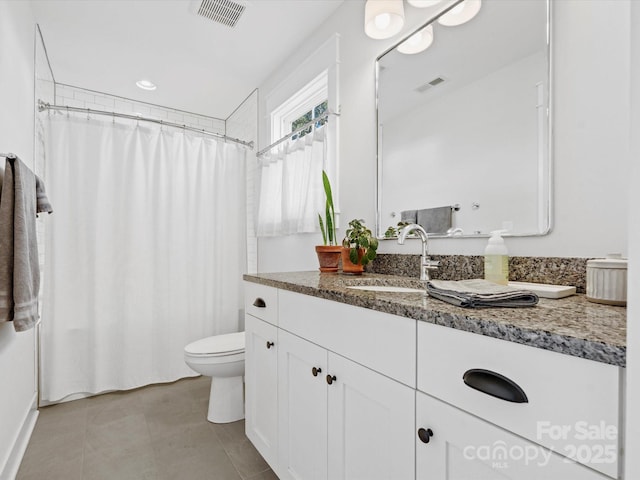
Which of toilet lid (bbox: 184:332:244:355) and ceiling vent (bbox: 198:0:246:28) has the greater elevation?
ceiling vent (bbox: 198:0:246:28)

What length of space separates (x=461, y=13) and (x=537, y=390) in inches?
56.9

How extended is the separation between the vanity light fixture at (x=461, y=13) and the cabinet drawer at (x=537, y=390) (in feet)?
4.27

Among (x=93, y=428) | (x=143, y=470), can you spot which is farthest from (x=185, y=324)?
(x=143, y=470)

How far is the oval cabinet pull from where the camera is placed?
1.84 ft

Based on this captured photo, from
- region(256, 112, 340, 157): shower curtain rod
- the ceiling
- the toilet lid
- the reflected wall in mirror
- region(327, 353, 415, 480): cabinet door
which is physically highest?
the ceiling

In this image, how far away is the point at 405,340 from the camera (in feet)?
2.59

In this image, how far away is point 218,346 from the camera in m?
2.06

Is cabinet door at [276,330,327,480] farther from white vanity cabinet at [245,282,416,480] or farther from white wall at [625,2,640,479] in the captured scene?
white wall at [625,2,640,479]

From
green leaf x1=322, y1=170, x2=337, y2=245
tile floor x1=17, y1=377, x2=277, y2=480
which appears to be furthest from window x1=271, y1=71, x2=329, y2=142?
tile floor x1=17, y1=377, x2=277, y2=480

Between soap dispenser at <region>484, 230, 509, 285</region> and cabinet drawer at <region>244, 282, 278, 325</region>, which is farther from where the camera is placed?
cabinet drawer at <region>244, 282, 278, 325</region>

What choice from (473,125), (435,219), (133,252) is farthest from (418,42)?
(133,252)

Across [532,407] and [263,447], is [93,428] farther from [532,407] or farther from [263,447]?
[532,407]

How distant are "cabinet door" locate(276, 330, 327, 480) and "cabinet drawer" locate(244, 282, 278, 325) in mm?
118

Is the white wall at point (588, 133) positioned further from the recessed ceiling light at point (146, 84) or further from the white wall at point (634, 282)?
the recessed ceiling light at point (146, 84)
